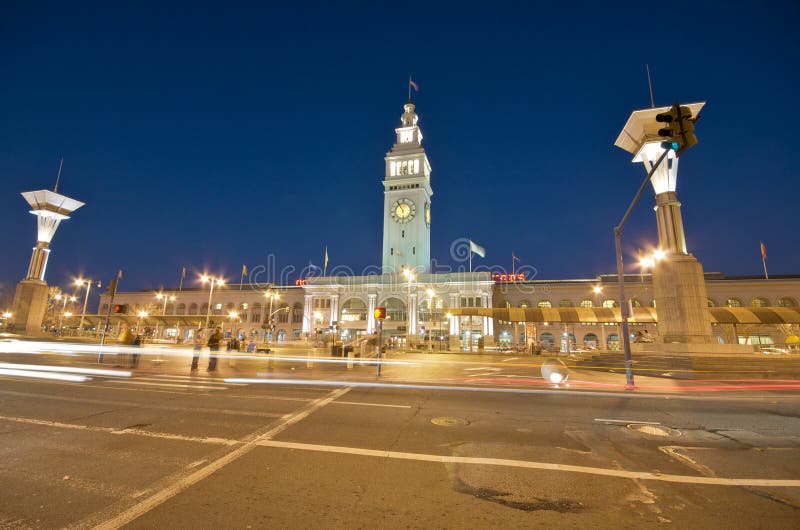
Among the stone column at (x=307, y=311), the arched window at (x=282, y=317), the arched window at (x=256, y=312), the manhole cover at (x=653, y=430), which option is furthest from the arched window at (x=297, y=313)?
the manhole cover at (x=653, y=430)

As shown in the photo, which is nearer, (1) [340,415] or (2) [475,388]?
(1) [340,415]

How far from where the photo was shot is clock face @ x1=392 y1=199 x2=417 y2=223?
79.6 meters

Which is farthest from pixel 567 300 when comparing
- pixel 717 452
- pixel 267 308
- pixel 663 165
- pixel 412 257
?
pixel 717 452

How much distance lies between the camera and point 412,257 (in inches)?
3063

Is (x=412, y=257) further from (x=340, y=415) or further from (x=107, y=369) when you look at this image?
(x=340, y=415)

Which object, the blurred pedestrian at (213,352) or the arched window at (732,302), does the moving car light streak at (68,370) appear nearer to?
the blurred pedestrian at (213,352)

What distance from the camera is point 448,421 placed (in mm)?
8281

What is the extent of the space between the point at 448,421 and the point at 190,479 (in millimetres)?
5264

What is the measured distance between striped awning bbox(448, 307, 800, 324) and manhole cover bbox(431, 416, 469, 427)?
29.9 m

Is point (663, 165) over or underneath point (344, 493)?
over

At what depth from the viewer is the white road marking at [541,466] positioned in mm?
4948

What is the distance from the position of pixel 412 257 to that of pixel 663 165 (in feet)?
178

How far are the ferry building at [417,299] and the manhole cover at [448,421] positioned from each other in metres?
42.4

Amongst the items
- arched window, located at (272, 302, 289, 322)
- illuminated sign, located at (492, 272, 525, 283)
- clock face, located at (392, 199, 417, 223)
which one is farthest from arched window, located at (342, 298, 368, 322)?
illuminated sign, located at (492, 272, 525, 283)
